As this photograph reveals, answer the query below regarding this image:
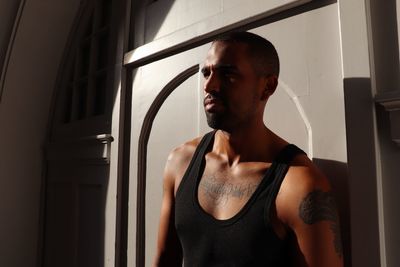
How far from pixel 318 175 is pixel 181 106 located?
2.04ft

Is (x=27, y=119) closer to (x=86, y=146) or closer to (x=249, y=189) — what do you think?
(x=86, y=146)

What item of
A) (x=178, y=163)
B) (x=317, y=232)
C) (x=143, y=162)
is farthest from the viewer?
(x=143, y=162)

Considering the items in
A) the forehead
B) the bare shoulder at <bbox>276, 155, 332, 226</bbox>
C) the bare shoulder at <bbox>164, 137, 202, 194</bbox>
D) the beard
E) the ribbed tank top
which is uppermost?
the forehead

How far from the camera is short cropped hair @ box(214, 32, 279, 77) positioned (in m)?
0.67

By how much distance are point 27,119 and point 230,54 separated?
1484mm

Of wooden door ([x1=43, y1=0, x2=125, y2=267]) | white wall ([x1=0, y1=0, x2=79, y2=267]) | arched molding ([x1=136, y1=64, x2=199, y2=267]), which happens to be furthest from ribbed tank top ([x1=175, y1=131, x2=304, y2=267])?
white wall ([x1=0, y1=0, x2=79, y2=267])

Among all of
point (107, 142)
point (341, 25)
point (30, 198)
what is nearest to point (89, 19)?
point (107, 142)

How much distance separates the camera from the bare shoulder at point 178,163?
85 centimetres

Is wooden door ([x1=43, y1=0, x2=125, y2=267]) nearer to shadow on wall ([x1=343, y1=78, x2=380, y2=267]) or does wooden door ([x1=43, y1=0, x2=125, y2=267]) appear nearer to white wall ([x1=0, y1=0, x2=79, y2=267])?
white wall ([x1=0, y1=0, x2=79, y2=267])

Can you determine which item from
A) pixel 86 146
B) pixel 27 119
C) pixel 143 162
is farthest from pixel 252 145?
pixel 27 119

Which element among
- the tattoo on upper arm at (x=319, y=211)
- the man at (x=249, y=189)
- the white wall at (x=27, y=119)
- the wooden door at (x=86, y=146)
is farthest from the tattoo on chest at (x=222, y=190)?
the white wall at (x=27, y=119)

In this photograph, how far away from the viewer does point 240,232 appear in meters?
0.65

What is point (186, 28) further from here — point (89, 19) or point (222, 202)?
point (89, 19)

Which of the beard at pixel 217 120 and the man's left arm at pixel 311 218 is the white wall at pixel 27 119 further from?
the man's left arm at pixel 311 218
